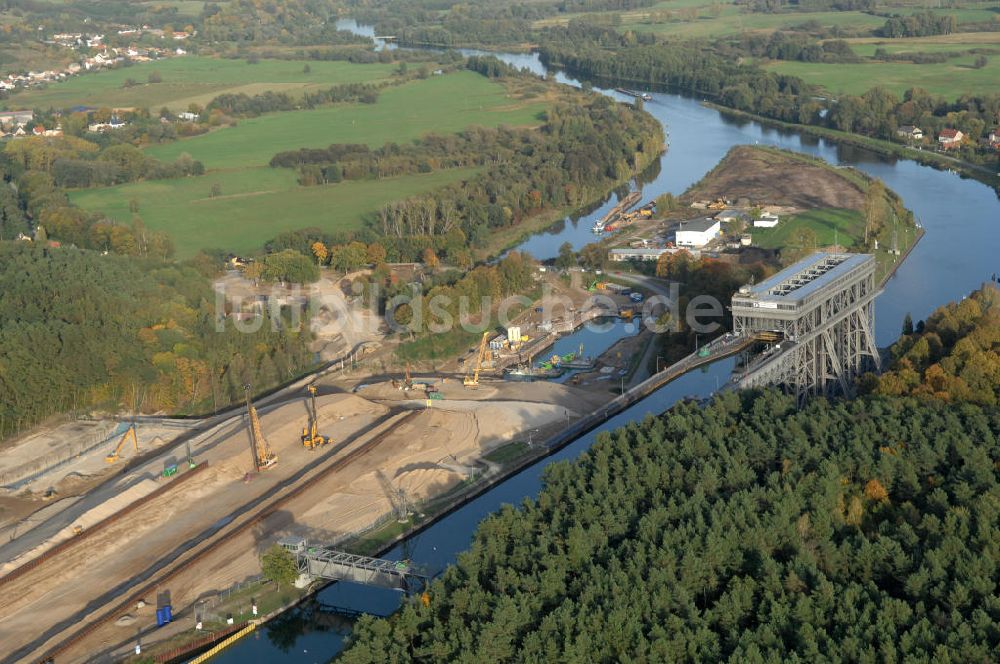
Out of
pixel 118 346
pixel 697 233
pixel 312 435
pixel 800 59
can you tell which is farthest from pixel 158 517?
pixel 800 59

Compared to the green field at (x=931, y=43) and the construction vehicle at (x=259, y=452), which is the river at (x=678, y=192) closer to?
the construction vehicle at (x=259, y=452)

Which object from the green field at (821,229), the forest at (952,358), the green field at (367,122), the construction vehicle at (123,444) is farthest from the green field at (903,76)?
the construction vehicle at (123,444)

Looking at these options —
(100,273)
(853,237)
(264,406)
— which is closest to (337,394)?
(264,406)

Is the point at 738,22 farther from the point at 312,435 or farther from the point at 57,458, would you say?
the point at 57,458

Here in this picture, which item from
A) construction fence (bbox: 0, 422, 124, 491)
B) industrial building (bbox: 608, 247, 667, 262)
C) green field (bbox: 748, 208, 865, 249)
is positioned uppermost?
construction fence (bbox: 0, 422, 124, 491)

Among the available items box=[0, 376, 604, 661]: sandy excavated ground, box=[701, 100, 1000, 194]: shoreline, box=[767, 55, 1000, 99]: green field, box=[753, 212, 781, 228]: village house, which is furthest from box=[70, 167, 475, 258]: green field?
box=[767, 55, 1000, 99]: green field

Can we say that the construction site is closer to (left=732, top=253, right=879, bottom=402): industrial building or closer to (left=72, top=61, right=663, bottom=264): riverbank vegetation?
(left=732, top=253, right=879, bottom=402): industrial building
